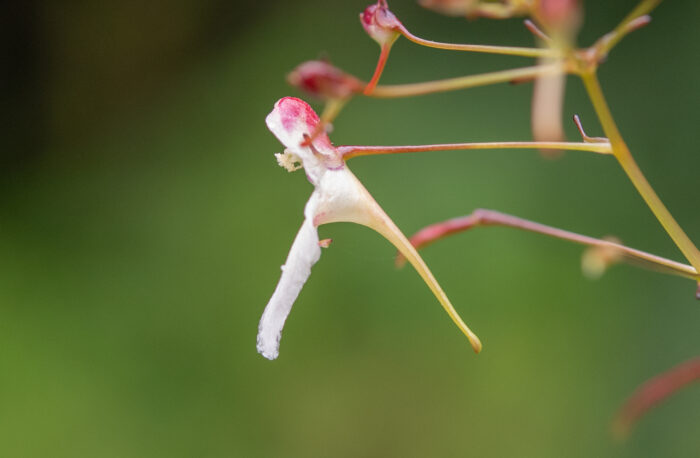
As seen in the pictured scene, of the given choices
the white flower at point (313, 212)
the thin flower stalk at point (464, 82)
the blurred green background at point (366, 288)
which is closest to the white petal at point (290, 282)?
the white flower at point (313, 212)

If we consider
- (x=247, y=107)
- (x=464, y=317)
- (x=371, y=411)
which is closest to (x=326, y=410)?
(x=371, y=411)

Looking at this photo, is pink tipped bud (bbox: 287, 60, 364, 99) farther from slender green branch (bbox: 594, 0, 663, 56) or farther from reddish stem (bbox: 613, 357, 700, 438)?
reddish stem (bbox: 613, 357, 700, 438)

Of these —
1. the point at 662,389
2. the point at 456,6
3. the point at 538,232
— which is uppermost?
the point at 456,6

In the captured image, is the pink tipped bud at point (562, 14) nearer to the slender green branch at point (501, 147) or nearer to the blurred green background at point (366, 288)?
the slender green branch at point (501, 147)

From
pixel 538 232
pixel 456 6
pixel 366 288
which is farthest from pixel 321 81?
pixel 366 288

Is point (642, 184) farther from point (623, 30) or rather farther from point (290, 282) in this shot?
point (290, 282)

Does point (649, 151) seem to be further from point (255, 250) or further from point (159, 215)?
point (159, 215)
